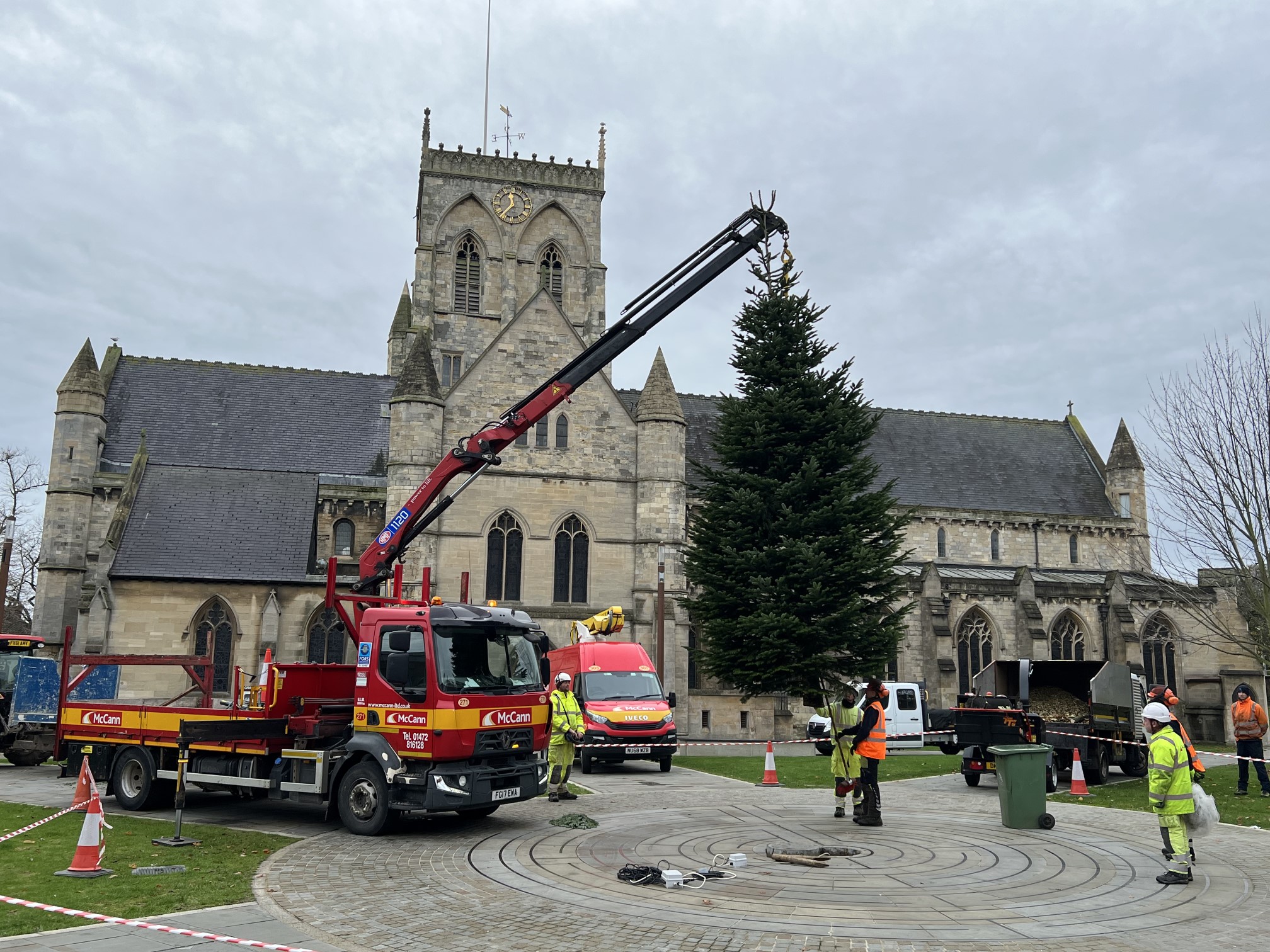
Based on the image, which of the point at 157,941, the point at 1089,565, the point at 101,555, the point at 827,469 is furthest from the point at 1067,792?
the point at 1089,565

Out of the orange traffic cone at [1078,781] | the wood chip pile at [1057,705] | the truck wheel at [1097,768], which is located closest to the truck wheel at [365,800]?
the orange traffic cone at [1078,781]

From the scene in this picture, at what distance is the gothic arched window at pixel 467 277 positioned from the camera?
1667 inches

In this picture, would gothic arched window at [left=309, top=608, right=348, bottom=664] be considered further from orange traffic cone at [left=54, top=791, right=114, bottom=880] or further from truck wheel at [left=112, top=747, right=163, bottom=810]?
orange traffic cone at [left=54, top=791, right=114, bottom=880]

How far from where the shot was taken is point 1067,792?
16812 mm

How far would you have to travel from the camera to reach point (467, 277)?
42531 millimetres

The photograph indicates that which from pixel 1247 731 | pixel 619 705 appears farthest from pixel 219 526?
pixel 1247 731

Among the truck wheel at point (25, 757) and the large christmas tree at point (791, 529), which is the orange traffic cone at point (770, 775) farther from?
the truck wheel at point (25, 757)

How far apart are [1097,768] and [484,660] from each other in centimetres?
1238

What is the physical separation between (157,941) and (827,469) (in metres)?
21.6

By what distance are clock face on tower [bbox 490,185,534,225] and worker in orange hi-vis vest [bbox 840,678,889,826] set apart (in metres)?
34.7

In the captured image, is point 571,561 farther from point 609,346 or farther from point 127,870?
point 127,870

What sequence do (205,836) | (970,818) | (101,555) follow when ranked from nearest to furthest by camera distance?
(205,836), (970,818), (101,555)

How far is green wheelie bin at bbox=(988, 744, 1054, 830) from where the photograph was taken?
41.4 ft

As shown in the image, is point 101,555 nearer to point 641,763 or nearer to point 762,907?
point 641,763
